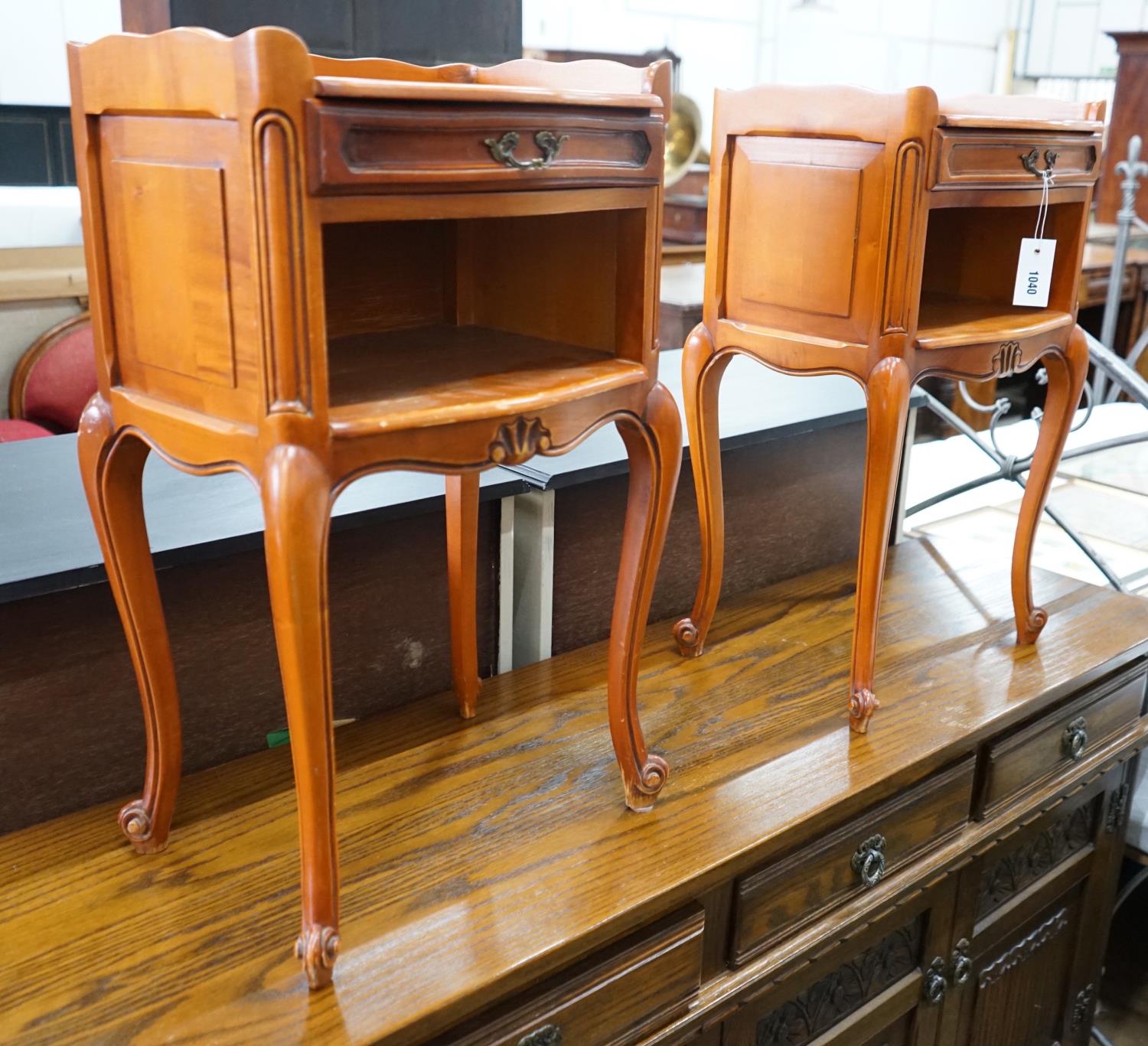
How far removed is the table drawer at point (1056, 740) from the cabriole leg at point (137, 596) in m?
1.02

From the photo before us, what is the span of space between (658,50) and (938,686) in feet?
13.3

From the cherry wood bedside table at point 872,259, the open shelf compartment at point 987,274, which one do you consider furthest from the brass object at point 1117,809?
the open shelf compartment at point 987,274

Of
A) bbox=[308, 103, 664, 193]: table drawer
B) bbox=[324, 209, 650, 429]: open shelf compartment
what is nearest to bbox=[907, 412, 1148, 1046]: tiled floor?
bbox=[324, 209, 650, 429]: open shelf compartment

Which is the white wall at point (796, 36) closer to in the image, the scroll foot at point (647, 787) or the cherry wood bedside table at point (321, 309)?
the cherry wood bedside table at point (321, 309)

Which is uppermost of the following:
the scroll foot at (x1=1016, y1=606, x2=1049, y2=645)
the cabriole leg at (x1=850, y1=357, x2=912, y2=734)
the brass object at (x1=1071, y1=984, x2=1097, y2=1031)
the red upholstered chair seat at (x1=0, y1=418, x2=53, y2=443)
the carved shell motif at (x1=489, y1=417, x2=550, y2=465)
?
the carved shell motif at (x1=489, y1=417, x2=550, y2=465)

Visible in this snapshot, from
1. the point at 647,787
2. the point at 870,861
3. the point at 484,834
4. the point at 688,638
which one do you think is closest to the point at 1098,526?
the point at 688,638

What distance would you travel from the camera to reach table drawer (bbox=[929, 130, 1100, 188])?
4.28ft

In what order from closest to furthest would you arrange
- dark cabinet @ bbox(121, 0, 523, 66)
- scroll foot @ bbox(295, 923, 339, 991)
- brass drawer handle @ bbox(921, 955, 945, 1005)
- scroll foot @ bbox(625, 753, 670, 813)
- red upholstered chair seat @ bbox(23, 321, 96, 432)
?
scroll foot @ bbox(295, 923, 339, 991), scroll foot @ bbox(625, 753, 670, 813), brass drawer handle @ bbox(921, 955, 945, 1005), red upholstered chair seat @ bbox(23, 321, 96, 432), dark cabinet @ bbox(121, 0, 523, 66)

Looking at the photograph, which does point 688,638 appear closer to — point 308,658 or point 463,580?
point 463,580

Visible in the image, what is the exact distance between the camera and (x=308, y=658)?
936 mm

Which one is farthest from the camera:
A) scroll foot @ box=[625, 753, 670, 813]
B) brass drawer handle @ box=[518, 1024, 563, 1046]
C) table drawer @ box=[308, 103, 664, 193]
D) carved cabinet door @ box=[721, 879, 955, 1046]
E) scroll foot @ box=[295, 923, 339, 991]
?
carved cabinet door @ box=[721, 879, 955, 1046]

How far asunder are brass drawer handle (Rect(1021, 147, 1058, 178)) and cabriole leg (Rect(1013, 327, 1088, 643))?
0.79ft

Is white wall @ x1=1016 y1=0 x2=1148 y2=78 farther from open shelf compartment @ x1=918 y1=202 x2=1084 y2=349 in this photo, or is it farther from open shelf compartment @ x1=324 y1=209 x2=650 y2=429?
open shelf compartment @ x1=324 y1=209 x2=650 y2=429

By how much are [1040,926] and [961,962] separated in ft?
0.85
